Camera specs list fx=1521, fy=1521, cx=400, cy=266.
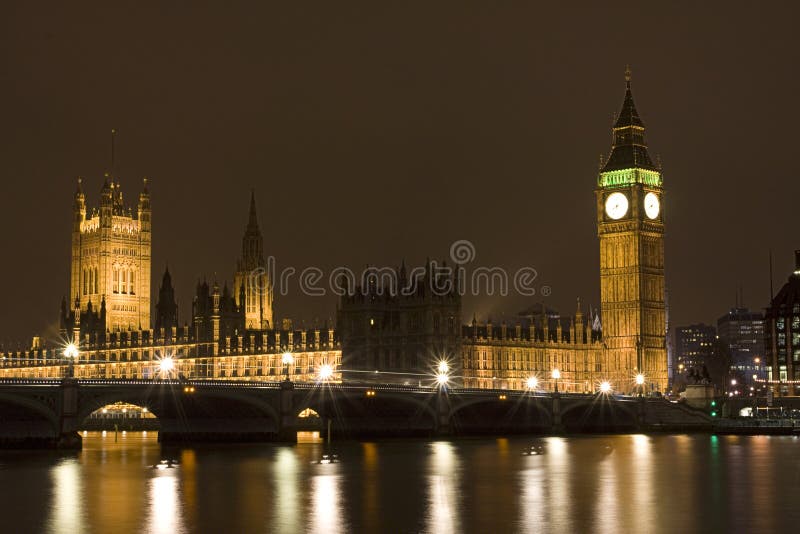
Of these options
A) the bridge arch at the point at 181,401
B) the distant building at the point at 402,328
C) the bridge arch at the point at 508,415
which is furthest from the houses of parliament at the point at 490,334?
the bridge arch at the point at 181,401

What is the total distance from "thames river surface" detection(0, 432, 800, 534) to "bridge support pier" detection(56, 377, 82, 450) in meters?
2.02

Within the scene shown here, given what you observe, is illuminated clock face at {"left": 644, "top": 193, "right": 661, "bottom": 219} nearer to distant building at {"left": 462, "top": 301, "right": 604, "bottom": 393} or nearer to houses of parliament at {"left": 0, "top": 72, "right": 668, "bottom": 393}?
houses of parliament at {"left": 0, "top": 72, "right": 668, "bottom": 393}

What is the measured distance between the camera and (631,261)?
169m

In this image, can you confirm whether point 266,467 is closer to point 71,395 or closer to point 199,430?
point 71,395

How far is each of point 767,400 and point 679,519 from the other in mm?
111772

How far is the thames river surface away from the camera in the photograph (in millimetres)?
57219

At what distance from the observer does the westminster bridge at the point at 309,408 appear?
10025 centimetres

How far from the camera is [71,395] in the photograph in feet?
324

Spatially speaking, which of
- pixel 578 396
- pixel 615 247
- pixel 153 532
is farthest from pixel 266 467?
pixel 615 247

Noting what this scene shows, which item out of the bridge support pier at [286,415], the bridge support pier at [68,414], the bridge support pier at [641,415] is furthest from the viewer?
the bridge support pier at [641,415]

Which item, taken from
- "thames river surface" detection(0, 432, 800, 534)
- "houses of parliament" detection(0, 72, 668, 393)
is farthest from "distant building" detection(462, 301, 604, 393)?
"thames river surface" detection(0, 432, 800, 534)

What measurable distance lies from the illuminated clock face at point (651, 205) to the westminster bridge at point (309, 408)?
85.9 ft

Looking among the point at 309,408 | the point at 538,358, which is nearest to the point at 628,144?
the point at 538,358

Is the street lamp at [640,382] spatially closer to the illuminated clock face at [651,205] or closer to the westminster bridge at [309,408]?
the westminster bridge at [309,408]
